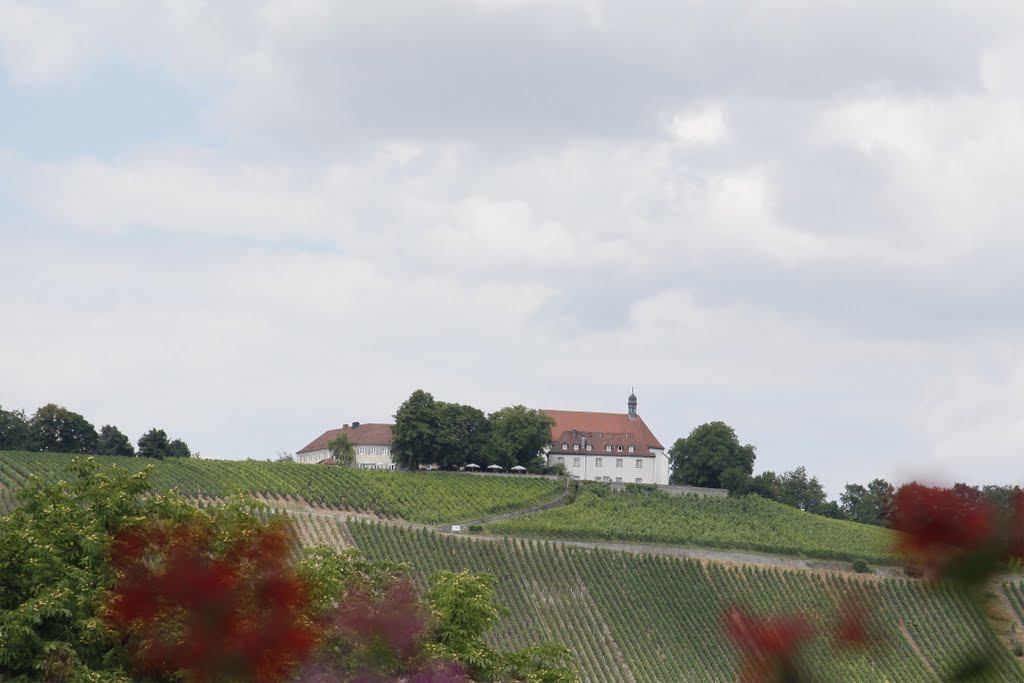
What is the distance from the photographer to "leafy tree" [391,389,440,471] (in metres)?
85.0

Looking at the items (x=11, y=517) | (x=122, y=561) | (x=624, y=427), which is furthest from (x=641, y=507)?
(x=122, y=561)

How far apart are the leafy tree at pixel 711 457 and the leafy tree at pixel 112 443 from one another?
3581 centimetres

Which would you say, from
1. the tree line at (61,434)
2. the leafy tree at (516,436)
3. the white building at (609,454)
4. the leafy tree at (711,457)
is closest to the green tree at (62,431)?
the tree line at (61,434)

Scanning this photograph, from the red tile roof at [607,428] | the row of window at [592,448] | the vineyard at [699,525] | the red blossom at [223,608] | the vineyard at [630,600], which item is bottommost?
the vineyard at [630,600]

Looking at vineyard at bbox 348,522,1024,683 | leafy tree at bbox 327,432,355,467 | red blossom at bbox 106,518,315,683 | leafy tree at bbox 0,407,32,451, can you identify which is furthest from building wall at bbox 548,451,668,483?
red blossom at bbox 106,518,315,683

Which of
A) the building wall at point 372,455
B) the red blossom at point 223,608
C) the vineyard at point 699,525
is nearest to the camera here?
the red blossom at point 223,608

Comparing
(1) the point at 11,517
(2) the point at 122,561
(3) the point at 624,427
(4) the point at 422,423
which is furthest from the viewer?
(3) the point at 624,427

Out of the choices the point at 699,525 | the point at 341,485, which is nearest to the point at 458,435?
the point at 341,485

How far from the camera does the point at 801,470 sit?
338ft

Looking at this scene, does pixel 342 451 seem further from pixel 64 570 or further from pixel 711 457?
pixel 64 570

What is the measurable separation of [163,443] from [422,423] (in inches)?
682

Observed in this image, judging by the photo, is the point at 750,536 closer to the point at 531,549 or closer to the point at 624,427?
the point at 531,549

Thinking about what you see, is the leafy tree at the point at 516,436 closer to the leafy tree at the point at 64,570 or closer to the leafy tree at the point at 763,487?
the leafy tree at the point at 763,487

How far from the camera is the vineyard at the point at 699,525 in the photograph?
70312 mm
